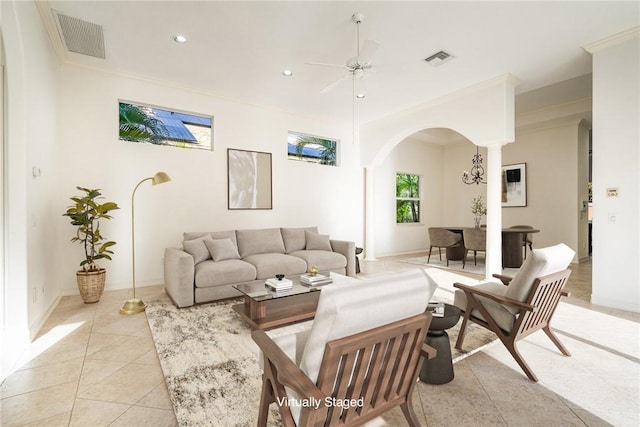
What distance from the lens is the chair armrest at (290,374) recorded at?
1.00m

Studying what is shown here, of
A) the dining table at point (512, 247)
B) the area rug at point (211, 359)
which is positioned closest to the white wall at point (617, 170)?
the dining table at point (512, 247)

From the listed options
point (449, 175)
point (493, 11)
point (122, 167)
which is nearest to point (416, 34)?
point (493, 11)

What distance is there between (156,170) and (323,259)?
2842 millimetres

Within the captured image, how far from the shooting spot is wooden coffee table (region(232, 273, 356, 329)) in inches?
105

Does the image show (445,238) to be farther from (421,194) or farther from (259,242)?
(259,242)

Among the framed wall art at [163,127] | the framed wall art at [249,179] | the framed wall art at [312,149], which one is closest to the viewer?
the framed wall art at [163,127]

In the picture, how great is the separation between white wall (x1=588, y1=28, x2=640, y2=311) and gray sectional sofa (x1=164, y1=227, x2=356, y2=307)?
3.13 m

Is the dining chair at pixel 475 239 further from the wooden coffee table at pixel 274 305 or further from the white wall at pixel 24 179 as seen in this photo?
the white wall at pixel 24 179

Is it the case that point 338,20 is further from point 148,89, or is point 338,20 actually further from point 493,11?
point 148,89

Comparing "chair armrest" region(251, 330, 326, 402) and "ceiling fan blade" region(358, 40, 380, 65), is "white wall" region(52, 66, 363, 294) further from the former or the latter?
"chair armrest" region(251, 330, 326, 402)

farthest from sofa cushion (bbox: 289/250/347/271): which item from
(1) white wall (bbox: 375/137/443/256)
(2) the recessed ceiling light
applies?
(2) the recessed ceiling light

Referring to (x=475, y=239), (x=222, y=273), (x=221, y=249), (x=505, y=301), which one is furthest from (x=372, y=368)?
(x=475, y=239)

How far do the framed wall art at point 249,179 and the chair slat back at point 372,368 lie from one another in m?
4.25

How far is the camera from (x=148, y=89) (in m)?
4.36
